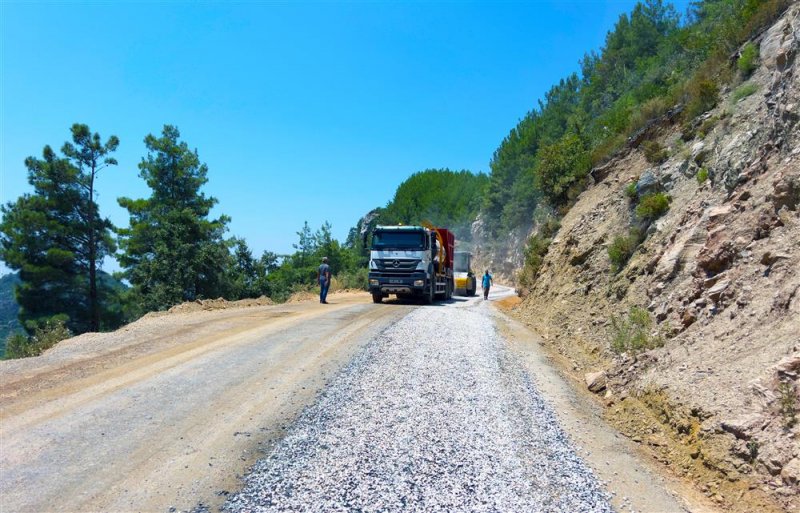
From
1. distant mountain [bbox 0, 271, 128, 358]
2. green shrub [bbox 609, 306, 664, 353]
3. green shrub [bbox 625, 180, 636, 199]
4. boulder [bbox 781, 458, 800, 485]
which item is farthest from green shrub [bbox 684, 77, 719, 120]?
distant mountain [bbox 0, 271, 128, 358]

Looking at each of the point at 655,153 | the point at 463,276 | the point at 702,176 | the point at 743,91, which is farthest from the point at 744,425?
the point at 463,276

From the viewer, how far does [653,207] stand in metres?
12.2

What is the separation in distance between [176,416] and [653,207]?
36.4 feet

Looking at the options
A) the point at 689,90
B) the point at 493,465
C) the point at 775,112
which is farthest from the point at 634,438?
the point at 689,90

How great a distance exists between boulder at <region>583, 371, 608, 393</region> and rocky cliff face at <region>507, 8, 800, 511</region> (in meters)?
0.04

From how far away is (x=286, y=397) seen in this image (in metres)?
7.20

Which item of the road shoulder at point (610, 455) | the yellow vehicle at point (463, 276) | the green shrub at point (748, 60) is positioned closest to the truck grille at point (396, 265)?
the road shoulder at point (610, 455)

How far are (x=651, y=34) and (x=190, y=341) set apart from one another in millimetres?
55472

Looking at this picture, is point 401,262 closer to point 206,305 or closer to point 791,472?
point 206,305

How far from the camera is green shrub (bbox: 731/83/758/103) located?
11.3m

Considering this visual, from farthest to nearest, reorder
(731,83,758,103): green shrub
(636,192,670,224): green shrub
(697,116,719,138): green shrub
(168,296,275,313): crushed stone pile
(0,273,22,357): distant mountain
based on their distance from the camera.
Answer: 1. (0,273,22,357): distant mountain
2. (168,296,275,313): crushed stone pile
3. (697,116,719,138): green shrub
4. (636,192,670,224): green shrub
5. (731,83,758,103): green shrub

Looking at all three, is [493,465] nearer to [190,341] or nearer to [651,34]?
[190,341]

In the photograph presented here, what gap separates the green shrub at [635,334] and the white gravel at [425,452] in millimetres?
1915

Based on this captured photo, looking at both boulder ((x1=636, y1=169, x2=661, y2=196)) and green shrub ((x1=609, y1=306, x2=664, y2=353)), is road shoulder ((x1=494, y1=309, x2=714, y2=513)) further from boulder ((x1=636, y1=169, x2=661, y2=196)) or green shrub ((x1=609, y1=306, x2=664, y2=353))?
boulder ((x1=636, y1=169, x2=661, y2=196))
